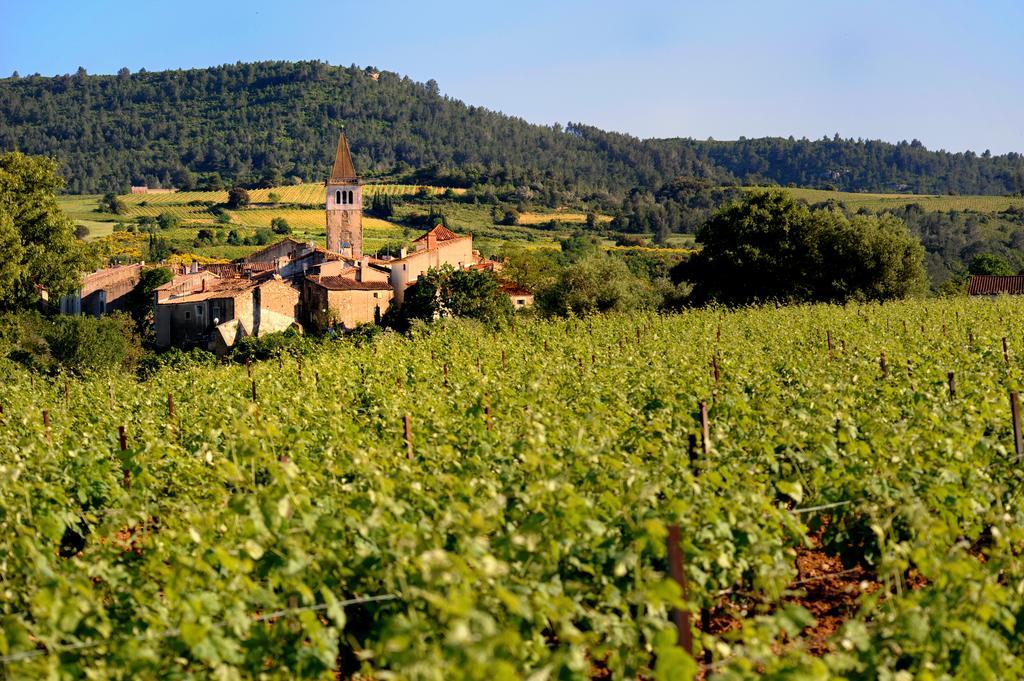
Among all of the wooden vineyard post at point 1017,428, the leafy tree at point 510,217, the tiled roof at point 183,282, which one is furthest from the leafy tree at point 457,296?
the leafy tree at point 510,217

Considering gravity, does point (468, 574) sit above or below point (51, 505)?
above

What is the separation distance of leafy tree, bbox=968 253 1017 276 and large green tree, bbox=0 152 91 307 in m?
48.5

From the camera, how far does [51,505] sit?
5918 mm

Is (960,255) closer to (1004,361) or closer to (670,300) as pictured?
(670,300)

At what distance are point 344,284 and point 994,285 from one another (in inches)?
1064

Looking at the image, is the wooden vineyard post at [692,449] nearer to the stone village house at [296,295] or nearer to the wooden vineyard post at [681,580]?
the wooden vineyard post at [681,580]

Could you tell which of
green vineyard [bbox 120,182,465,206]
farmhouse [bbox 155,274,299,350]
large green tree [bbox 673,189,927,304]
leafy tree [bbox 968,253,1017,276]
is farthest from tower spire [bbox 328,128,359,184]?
green vineyard [bbox 120,182,465,206]

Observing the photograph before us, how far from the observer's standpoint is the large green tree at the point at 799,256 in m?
31.9

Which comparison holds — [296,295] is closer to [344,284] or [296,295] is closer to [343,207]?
[344,284]

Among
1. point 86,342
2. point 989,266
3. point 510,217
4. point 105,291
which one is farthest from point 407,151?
point 86,342

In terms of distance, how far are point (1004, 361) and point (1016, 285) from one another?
108 ft

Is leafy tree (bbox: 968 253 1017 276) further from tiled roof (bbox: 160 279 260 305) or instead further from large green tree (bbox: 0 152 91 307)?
large green tree (bbox: 0 152 91 307)

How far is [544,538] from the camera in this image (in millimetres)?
4219

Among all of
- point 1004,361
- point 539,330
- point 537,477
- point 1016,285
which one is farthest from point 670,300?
point 537,477
